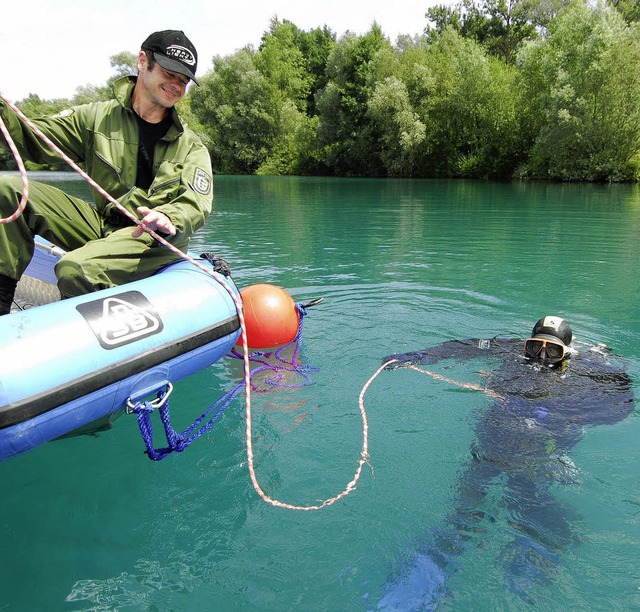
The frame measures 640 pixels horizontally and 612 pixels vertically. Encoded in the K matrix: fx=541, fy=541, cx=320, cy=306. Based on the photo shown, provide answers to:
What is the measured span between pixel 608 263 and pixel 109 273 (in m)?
8.19

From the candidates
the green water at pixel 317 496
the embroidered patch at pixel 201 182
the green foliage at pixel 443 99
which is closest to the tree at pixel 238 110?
the green foliage at pixel 443 99

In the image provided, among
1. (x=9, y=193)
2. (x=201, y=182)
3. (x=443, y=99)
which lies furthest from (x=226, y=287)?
(x=443, y=99)

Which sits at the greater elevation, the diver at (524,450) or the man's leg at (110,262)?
the man's leg at (110,262)

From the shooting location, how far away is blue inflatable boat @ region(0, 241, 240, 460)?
220cm

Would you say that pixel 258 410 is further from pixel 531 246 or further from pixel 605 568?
pixel 531 246

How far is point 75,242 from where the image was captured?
3344 millimetres

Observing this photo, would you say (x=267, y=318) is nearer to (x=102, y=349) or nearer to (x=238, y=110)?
(x=102, y=349)

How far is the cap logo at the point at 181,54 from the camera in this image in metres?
3.12

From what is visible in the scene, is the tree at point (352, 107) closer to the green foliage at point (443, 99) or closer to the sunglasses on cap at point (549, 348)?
the green foliage at point (443, 99)

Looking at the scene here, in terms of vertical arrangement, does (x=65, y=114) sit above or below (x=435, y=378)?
above

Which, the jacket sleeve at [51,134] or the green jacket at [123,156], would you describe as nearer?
the jacket sleeve at [51,134]

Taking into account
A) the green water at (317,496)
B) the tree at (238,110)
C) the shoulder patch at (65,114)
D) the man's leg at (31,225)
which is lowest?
the green water at (317,496)

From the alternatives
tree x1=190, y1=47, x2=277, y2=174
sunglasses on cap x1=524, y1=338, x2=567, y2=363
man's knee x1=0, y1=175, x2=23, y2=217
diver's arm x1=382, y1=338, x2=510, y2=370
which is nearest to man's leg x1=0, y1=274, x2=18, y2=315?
man's knee x1=0, y1=175, x2=23, y2=217

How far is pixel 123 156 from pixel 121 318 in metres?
1.29
